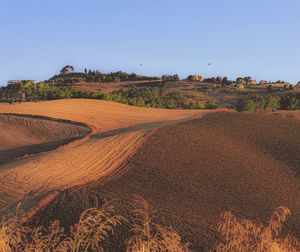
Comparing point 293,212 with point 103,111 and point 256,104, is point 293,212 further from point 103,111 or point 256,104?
point 256,104

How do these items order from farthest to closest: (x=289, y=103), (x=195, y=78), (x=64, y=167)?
(x=195, y=78) < (x=289, y=103) < (x=64, y=167)

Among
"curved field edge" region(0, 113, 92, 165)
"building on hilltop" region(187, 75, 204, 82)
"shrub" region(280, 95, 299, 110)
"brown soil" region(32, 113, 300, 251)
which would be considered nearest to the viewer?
"brown soil" region(32, 113, 300, 251)

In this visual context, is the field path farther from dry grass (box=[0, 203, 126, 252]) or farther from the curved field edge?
dry grass (box=[0, 203, 126, 252])

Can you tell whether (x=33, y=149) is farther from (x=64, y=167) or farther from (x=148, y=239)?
(x=148, y=239)

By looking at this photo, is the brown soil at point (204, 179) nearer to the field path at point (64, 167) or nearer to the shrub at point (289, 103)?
the field path at point (64, 167)

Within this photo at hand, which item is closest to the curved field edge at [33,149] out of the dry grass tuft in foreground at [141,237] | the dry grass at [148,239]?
the dry grass tuft in foreground at [141,237]

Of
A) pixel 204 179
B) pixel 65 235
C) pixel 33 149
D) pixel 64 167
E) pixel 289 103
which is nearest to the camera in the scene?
pixel 65 235

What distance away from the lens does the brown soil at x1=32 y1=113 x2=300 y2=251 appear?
10.2m

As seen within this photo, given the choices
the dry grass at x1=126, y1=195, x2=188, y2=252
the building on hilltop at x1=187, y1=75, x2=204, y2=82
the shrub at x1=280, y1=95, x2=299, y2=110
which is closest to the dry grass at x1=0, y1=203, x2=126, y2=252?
the dry grass at x1=126, y1=195, x2=188, y2=252

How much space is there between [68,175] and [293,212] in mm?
5564

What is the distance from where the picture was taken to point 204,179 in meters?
12.7

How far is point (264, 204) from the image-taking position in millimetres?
11547

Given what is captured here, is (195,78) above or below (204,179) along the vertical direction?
below

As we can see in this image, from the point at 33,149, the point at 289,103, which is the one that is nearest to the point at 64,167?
the point at 33,149
